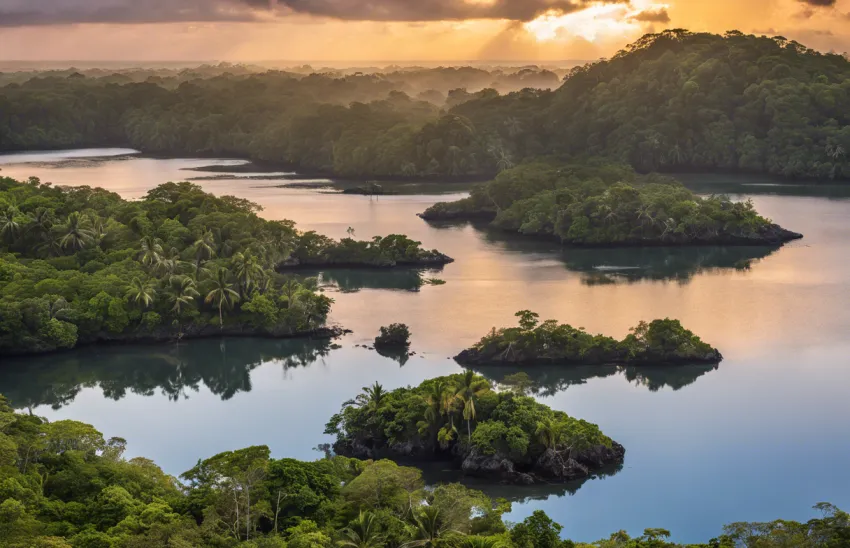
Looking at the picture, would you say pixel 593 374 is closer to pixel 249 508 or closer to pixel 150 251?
pixel 249 508

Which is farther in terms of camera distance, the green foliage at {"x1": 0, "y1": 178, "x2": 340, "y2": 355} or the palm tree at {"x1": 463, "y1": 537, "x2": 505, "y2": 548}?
the green foliage at {"x1": 0, "y1": 178, "x2": 340, "y2": 355}

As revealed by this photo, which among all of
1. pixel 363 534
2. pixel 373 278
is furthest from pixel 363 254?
pixel 363 534

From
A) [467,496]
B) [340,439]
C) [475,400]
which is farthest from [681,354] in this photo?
A: [467,496]


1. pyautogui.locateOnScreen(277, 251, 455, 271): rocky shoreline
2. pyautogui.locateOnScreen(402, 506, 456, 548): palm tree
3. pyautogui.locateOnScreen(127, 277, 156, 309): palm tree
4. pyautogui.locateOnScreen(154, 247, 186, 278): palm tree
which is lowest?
pyautogui.locateOnScreen(277, 251, 455, 271): rocky shoreline

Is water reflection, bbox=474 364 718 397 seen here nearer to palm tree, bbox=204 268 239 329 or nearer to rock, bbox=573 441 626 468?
rock, bbox=573 441 626 468

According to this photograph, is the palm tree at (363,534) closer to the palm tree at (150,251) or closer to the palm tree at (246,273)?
the palm tree at (246,273)

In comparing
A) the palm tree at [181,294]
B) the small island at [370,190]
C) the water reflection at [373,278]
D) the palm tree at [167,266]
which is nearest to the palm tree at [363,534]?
the palm tree at [181,294]

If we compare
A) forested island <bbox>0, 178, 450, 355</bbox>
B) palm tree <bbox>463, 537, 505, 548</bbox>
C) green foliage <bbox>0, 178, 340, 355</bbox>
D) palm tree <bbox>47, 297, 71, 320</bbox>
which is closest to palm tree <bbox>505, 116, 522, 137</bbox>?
forested island <bbox>0, 178, 450, 355</bbox>
